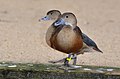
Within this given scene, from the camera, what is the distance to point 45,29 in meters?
8.93

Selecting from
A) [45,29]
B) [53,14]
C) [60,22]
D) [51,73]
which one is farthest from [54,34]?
[45,29]

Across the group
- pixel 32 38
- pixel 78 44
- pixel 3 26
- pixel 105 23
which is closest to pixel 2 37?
pixel 32 38

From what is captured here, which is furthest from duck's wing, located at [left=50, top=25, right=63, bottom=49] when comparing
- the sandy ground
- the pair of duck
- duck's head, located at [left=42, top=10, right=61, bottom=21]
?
the sandy ground

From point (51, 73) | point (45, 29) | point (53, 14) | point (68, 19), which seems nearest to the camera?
point (51, 73)

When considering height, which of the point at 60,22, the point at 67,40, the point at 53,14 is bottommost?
the point at 67,40

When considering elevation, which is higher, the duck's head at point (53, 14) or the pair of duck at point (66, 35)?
the duck's head at point (53, 14)

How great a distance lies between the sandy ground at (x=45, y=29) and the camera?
644cm

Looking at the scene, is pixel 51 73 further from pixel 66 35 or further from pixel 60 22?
pixel 60 22

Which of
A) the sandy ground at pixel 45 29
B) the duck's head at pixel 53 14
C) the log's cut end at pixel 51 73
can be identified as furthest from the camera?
the sandy ground at pixel 45 29

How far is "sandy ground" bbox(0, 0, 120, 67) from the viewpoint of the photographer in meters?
6.44

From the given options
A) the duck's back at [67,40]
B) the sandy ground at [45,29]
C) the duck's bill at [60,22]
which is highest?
the sandy ground at [45,29]

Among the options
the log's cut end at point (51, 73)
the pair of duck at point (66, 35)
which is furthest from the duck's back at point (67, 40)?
the log's cut end at point (51, 73)

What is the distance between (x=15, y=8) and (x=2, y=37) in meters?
3.85

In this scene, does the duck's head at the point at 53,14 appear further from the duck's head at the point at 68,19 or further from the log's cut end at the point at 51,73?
the log's cut end at the point at 51,73
